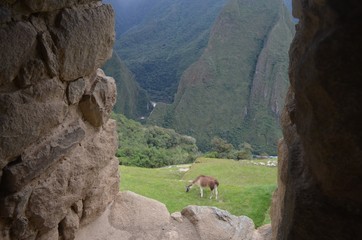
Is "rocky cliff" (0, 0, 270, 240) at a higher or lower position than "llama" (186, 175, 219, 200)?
higher

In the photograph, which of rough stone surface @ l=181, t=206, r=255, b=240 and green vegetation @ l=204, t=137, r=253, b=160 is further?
green vegetation @ l=204, t=137, r=253, b=160

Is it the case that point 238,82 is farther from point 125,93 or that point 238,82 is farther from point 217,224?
point 217,224

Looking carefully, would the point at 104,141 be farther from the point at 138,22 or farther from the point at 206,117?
the point at 138,22

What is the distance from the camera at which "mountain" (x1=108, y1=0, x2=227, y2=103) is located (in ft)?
347

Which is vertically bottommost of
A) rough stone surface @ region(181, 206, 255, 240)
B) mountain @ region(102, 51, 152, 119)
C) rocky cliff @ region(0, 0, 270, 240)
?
mountain @ region(102, 51, 152, 119)

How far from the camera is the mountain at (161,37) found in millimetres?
105875

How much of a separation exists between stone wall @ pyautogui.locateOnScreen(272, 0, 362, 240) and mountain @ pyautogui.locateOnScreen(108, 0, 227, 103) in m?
95.9

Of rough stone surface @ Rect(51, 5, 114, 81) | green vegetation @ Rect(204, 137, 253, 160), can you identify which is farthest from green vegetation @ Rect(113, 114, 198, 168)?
rough stone surface @ Rect(51, 5, 114, 81)

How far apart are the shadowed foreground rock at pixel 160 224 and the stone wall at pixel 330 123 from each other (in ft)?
9.66

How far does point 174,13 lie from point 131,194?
396ft

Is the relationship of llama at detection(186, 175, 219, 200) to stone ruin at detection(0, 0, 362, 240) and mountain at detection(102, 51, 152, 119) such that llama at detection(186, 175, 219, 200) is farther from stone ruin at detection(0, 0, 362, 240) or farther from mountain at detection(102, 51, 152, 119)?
mountain at detection(102, 51, 152, 119)

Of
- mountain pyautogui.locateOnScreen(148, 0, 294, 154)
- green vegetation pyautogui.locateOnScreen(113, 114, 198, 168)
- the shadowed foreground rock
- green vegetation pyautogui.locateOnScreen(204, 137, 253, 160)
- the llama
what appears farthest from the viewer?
mountain pyautogui.locateOnScreen(148, 0, 294, 154)

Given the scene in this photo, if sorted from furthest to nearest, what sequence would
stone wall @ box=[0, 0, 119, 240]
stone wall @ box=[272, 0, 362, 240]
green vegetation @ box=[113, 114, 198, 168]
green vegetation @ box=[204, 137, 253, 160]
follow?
green vegetation @ box=[204, 137, 253, 160], green vegetation @ box=[113, 114, 198, 168], stone wall @ box=[0, 0, 119, 240], stone wall @ box=[272, 0, 362, 240]

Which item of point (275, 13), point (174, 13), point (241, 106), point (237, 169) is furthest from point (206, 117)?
point (237, 169)
